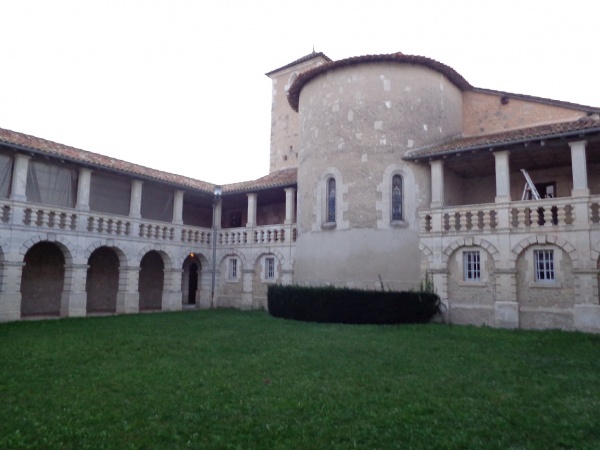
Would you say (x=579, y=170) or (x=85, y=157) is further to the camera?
(x=85, y=157)

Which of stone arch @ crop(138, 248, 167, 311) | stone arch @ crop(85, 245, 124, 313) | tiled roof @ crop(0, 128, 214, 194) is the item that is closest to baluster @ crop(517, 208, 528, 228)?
tiled roof @ crop(0, 128, 214, 194)

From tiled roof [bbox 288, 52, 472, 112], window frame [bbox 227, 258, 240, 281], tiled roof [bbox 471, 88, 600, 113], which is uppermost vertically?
tiled roof [bbox 288, 52, 472, 112]

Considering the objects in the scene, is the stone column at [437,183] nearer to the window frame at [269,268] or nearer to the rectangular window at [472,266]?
the rectangular window at [472,266]

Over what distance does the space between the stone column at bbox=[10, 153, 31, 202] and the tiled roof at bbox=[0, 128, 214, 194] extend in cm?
57

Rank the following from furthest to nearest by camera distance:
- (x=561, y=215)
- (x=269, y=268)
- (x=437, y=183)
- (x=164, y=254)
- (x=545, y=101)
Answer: (x=269, y=268) < (x=164, y=254) < (x=545, y=101) < (x=437, y=183) < (x=561, y=215)

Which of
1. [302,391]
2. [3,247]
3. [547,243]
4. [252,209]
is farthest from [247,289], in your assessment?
[302,391]

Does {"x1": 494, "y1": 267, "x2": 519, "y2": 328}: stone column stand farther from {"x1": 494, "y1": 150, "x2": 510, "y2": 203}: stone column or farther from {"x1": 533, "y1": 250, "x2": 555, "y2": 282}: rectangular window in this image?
{"x1": 494, "y1": 150, "x2": 510, "y2": 203}: stone column

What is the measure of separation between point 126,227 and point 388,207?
1255 cm

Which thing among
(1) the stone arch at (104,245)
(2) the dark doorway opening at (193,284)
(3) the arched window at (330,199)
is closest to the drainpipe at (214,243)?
(2) the dark doorway opening at (193,284)

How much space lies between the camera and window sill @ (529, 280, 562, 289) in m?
13.7

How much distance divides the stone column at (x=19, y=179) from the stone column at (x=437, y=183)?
16026 mm

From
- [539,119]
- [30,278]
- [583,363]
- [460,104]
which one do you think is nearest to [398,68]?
[460,104]

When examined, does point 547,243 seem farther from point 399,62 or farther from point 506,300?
point 399,62

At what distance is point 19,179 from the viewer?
54.5 feet
